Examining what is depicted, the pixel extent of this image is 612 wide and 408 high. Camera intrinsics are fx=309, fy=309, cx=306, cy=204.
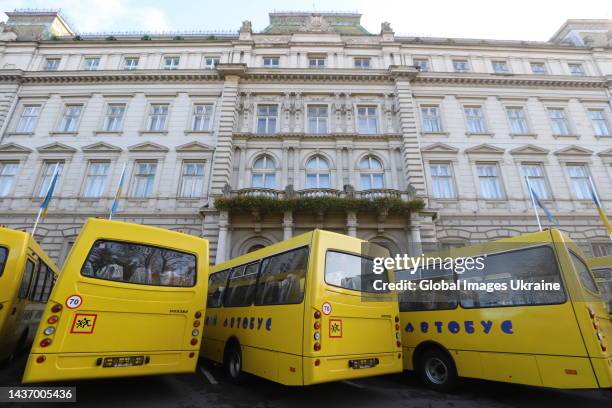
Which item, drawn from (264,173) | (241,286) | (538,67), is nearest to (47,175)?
(264,173)

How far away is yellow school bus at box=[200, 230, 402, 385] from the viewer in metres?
5.52

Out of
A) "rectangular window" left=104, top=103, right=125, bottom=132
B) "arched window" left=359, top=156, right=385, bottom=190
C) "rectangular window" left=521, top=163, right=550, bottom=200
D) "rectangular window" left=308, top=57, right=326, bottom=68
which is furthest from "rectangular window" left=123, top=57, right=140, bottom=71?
"rectangular window" left=521, top=163, right=550, bottom=200

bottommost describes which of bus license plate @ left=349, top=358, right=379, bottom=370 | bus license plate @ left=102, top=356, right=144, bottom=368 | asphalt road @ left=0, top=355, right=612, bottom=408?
asphalt road @ left=0, top=355, right=612, bottom=408

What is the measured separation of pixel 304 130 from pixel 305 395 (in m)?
16.7

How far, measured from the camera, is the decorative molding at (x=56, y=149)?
770 inches

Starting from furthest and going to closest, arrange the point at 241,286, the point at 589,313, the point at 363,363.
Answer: the point at 241,286, the point at 363,363, the point at 589,313

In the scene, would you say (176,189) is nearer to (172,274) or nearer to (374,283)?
(172,274)

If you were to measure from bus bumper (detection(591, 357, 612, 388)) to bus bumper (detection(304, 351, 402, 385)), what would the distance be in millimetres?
3216

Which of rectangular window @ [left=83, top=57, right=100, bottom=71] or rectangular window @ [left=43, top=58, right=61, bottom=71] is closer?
rectangular window @ [left=43, top=58, right=61, bottom=71]

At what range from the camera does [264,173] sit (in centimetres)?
1952

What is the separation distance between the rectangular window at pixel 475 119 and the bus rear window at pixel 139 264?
67.9 feet

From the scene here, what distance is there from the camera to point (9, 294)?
666cm

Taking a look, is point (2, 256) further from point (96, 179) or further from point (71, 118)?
point (71, 118)

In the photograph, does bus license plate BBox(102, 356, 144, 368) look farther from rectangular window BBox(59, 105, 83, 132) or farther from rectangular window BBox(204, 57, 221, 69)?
rectangular window BBox(204, 57, 221, 69)
